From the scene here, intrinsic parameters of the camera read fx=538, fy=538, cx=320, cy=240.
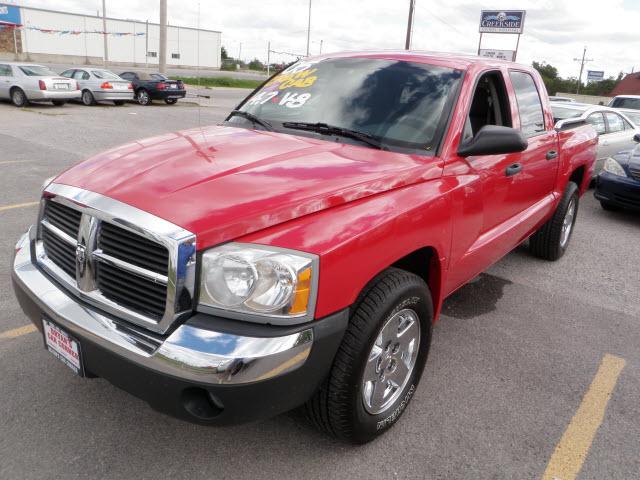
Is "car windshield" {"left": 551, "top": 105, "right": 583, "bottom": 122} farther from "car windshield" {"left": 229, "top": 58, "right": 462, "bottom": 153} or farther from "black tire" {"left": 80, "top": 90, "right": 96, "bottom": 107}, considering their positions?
"black tire" {"left": 80, "top": 90, "right": 96, "bottom": 107}

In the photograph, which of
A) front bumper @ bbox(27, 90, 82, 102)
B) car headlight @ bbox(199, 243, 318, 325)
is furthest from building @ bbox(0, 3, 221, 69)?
car headlight @ bbox(199, 243, 318, 325)

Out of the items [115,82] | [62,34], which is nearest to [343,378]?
[115,82]

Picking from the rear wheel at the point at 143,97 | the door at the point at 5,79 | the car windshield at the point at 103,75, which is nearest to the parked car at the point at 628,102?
the rear wheel at the point at 143,97

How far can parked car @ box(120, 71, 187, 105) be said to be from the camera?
21023 millimetres

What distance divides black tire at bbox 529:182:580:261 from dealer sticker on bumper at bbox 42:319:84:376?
431 cm

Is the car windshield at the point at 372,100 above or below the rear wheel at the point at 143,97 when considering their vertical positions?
above

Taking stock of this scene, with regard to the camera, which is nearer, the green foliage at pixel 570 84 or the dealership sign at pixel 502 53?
the dealership sign at pixel 502 53

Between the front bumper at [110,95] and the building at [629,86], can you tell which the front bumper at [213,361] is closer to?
the front bumper at [110,95]

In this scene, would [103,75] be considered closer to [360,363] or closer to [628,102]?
[628,102]

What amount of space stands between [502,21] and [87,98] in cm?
3057

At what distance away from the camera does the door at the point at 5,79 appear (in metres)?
17.4

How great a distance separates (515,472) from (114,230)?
6.66 feet

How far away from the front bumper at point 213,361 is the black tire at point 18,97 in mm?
17953

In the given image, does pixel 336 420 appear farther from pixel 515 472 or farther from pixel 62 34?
pixel 62 34
